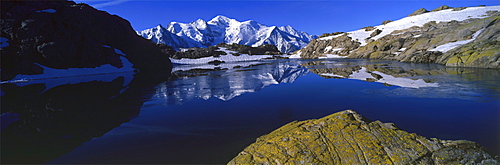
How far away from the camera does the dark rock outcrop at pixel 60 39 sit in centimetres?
3706

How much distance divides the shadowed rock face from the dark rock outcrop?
162ft

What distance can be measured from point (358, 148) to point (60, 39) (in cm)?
5928

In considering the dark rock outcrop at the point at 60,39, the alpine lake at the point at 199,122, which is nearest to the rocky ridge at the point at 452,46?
the alpine lake at the point at 199,122

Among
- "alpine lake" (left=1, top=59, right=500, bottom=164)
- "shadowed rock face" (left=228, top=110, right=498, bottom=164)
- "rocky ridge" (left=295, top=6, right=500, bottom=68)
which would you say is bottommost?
"alpine lake" (left=1, top=59, right=500, bottom=164)

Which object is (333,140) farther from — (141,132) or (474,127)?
(141,132)

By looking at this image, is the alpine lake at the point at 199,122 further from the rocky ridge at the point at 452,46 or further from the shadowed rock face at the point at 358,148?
the rocky ridge at the point at 452,46

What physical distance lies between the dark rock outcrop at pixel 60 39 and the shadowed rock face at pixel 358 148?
49.3m

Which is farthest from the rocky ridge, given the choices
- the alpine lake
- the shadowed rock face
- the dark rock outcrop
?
the dark rock outcrop

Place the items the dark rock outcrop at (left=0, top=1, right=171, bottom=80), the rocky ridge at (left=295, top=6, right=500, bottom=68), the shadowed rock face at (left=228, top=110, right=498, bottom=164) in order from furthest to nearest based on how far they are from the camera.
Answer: the dark rock outcrop at (left=0, top=1, right=171, bottom=80), the rocky ridge at (left=295, top=6, right=500, bottom=68), the shadowed rock face at (left=228, top=110, right=498, bottom=164)

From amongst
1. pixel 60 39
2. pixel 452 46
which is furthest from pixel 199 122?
pixel 60 39

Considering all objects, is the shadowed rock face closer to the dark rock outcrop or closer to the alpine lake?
the alpine lake

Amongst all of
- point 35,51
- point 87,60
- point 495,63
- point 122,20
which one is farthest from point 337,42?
point 35,51

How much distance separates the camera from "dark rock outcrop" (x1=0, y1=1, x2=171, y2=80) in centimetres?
3706

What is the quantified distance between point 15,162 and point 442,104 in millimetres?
15659
